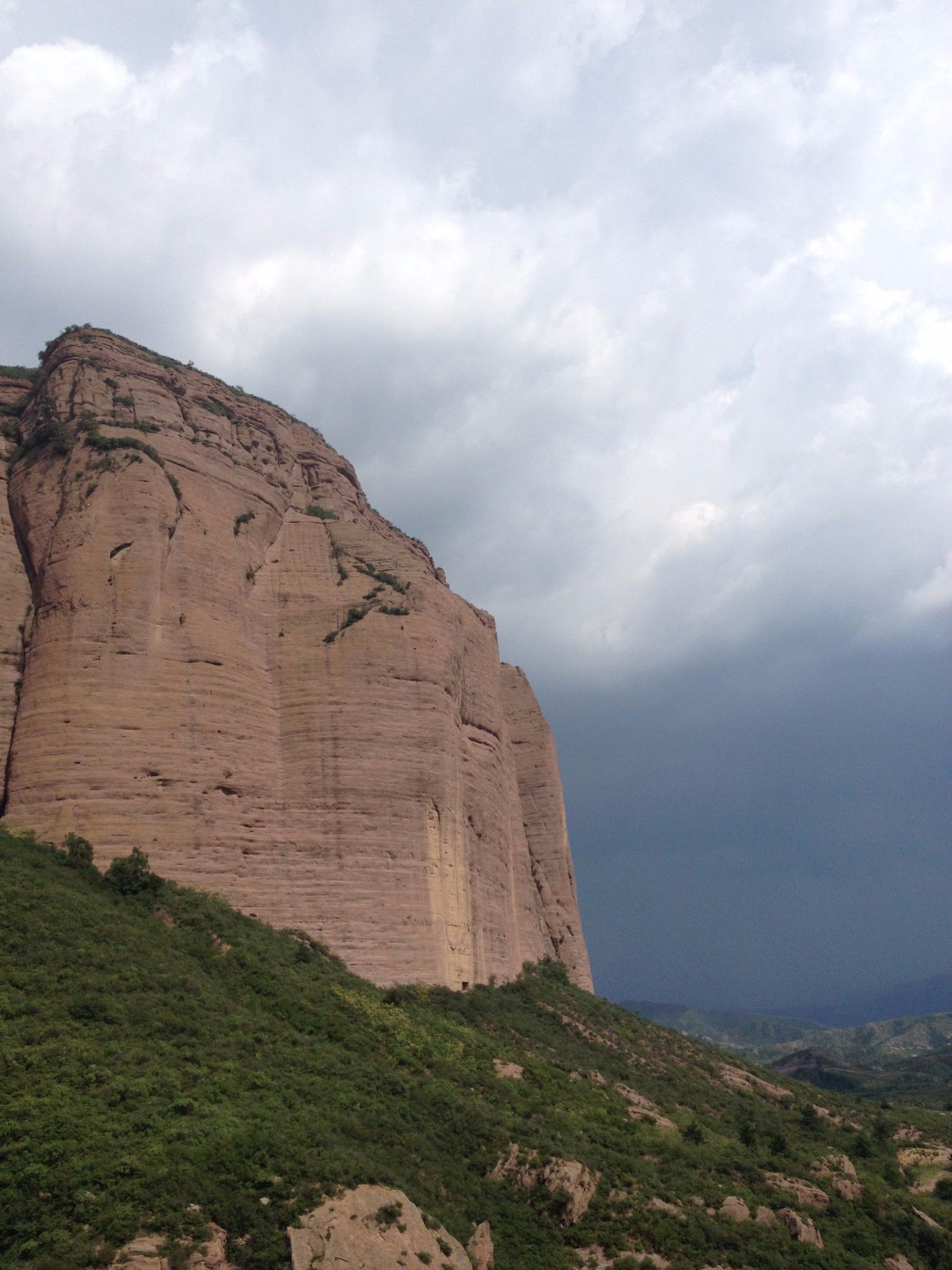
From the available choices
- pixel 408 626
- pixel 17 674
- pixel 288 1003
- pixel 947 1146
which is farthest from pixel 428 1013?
pixel 947 1146

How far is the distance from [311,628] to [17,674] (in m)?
11.5

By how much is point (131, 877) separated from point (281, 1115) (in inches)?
490

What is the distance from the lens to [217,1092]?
1816 centimetres

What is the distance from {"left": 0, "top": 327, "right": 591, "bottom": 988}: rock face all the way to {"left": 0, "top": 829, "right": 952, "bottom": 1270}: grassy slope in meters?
2.49

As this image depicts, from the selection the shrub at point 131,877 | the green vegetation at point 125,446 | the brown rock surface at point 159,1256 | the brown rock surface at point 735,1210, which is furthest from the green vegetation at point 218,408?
the brown rock surface at point 735,1210

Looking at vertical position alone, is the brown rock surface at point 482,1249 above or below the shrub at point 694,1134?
below

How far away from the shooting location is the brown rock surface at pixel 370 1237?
14.7 metres

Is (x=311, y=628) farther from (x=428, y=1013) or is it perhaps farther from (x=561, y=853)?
(x=561, y=853)

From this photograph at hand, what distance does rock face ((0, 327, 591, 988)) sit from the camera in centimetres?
3102

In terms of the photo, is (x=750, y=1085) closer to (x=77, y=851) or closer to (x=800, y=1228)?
(x=800, y=1228)

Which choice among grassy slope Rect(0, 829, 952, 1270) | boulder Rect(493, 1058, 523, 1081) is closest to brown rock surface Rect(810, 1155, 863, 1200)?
grassy slope Rect(0, 829, 952, 1270)

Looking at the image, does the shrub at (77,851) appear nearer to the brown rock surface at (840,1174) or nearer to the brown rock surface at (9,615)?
the brown rock surface at (9,615)

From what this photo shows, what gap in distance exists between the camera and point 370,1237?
15430 mm

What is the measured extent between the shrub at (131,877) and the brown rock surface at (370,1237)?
47.4 ft
